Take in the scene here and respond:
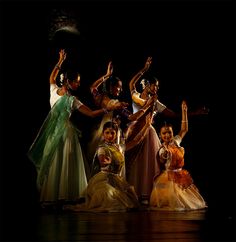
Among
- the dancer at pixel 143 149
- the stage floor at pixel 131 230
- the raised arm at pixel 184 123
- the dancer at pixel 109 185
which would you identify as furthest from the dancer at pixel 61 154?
the stage floor at pixel 131 230

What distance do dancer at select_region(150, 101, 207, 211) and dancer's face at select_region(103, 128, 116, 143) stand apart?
0.55 m

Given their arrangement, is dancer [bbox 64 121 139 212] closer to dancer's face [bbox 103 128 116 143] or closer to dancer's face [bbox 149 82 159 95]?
dancer's face [bbox 103 128 116 143]

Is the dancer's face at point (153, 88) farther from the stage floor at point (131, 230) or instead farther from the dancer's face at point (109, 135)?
the stage floor at point (131, 230)

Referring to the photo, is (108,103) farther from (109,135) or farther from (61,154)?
(61,154)

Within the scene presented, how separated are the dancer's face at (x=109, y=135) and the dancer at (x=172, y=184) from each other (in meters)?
0.55

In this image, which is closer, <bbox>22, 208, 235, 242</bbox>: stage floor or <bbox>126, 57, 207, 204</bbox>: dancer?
→ <bbox>22, 208, 235, 242</bbox>: stage floor

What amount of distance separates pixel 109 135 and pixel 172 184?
735mm

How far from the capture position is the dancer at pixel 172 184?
184 inches

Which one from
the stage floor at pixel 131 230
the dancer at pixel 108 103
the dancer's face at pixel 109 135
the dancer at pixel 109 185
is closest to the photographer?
the stage floor at pixel 131 230

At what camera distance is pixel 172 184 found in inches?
187

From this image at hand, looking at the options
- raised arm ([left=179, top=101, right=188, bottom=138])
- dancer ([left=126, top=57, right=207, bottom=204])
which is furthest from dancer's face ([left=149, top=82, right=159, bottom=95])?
raised arm ([left=179, top=101, right=188, bottom=138])

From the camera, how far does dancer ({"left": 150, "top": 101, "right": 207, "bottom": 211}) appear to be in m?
4.68

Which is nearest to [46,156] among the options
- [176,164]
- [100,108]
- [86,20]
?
[100,108]

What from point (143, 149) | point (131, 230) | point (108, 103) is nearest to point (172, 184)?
point (143, 149)
